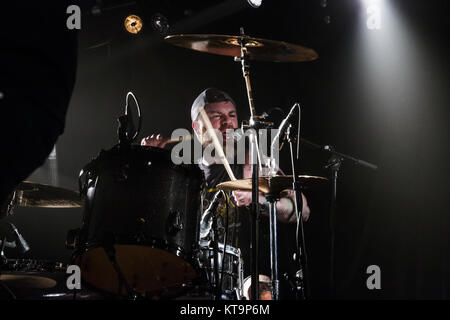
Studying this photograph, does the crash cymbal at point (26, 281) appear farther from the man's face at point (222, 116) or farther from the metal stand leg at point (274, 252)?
the man's face at point (222, 116)

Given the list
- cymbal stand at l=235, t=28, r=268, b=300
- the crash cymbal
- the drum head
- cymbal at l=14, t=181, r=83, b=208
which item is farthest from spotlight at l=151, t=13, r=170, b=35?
the drum head

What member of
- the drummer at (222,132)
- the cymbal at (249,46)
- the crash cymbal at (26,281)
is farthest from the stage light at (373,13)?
the crash cymbal at (26,281)

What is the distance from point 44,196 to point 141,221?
1.03 m

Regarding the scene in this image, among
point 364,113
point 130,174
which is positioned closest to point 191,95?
point 364,113

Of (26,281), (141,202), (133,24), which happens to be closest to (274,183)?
(141,202)

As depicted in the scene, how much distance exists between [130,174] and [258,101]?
2.98 m

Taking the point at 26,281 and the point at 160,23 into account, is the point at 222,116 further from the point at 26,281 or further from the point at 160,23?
the point at 26,281

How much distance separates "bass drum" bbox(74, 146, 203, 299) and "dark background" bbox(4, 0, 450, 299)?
239 cm

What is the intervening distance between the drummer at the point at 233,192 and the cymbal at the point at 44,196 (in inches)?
26.2

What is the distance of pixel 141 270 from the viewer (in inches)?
99.0

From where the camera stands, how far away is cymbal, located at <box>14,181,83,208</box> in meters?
2.79

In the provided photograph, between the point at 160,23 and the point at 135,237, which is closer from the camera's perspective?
the point at 135,237

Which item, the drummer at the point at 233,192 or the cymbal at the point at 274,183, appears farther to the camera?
the drummer at the point at 233,192

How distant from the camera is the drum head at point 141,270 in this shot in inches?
93.3
